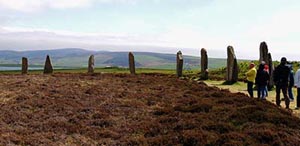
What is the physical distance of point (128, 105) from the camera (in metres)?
21.2

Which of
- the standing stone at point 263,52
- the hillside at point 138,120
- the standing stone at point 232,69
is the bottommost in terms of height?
the hillside at point 138,120

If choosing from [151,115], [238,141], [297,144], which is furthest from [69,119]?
[297,144]

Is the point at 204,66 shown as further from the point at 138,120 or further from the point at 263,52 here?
the point at 138,120

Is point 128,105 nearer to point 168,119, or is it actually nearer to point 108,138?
point 168,119

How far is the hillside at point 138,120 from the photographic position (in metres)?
13.4

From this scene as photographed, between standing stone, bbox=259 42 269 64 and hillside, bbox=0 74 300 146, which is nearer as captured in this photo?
hillside, bbox=0 74 300 146

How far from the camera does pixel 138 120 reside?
17188mm

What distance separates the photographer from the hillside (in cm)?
1338

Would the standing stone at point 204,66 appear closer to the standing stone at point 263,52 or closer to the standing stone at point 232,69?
the standing stone at point 232,69

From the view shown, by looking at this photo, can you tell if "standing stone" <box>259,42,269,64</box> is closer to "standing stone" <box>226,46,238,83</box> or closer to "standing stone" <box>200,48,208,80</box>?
"standing stone" <box>226,46,238,83</box>

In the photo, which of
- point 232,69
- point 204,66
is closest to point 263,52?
point 232,69

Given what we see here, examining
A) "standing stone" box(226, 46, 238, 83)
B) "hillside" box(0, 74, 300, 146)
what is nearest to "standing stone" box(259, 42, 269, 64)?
"standing stone" box(226, 46, 238, 83)

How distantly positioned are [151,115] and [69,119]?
12.3 feet

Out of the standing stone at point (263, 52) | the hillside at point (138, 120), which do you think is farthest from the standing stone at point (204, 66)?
the hillside at point (138, 120)
